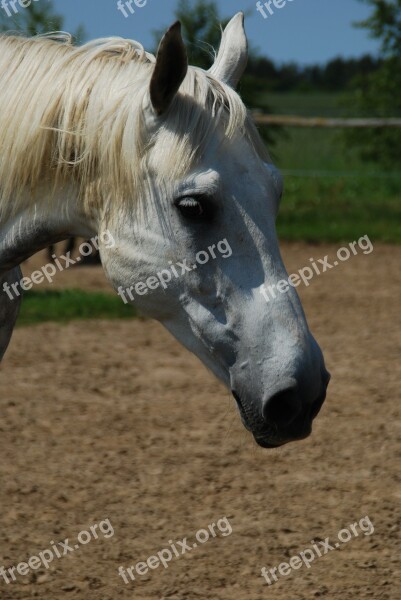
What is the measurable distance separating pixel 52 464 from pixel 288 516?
1.32m

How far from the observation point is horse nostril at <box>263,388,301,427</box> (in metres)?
2.14

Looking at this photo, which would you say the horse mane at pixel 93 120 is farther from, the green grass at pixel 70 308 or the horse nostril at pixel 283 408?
the green grass at pixel 70 308

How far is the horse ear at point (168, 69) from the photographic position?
7.07ft

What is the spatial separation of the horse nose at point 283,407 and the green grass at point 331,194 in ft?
25.9

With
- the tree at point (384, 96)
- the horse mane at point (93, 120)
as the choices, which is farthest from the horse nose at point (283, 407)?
the tree at point (384, 96)

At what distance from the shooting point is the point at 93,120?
2.39m

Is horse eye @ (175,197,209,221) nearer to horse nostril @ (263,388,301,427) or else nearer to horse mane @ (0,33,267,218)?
horse mane @ (0,33,267,218)

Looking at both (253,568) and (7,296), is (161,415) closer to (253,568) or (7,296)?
(253,568)

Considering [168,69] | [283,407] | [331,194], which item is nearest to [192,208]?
[168,69]

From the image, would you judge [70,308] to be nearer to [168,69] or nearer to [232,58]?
[232,58]

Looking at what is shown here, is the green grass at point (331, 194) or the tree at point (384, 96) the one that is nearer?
the green grass at point (331, 194)

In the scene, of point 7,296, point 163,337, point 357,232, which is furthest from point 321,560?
point 357,232

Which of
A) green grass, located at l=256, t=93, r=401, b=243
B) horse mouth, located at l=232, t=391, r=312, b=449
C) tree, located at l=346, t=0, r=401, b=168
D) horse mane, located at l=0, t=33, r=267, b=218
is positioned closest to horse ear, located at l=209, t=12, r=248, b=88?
horse mane, located at l=0, t=33, r=267, b=218

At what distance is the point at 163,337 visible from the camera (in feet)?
24.6
